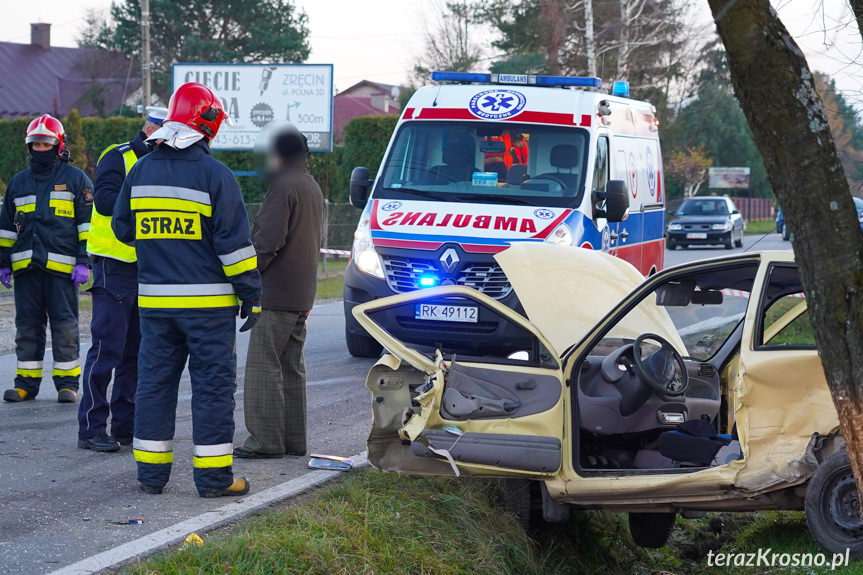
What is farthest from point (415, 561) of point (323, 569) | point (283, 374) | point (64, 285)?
point (64, 285)

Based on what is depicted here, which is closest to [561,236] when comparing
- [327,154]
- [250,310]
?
[250,310]

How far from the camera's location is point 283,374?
22.1 feet

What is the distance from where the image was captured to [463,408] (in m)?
5.08

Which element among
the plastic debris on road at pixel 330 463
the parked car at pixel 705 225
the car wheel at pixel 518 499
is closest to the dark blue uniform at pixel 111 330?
the plastic debris on road at pixel 330 463

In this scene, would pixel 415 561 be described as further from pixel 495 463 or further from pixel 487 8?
pixel 487 8

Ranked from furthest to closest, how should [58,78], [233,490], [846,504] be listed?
1. [58,78]
2. [233,490]
3. [846,504]

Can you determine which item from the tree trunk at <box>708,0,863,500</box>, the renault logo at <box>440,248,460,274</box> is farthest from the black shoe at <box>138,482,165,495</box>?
the renault logo at <box>440,248,460,274</box>

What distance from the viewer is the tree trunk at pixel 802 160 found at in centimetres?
355

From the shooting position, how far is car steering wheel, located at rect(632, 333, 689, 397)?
17.3 feet

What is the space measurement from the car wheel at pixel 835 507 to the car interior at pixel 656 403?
0.46 meters

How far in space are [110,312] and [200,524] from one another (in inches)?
80.4

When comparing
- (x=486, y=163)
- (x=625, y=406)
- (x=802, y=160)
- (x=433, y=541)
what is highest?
(x=486, y=163)

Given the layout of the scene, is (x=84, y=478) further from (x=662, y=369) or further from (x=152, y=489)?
(x=662, y=369)

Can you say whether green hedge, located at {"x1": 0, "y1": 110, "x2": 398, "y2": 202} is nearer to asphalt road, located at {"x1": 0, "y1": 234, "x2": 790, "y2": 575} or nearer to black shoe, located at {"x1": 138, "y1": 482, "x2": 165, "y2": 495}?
asphalt road, located at {"x1": 0, "y1": 234, "x2": 790, "y2": 575}
